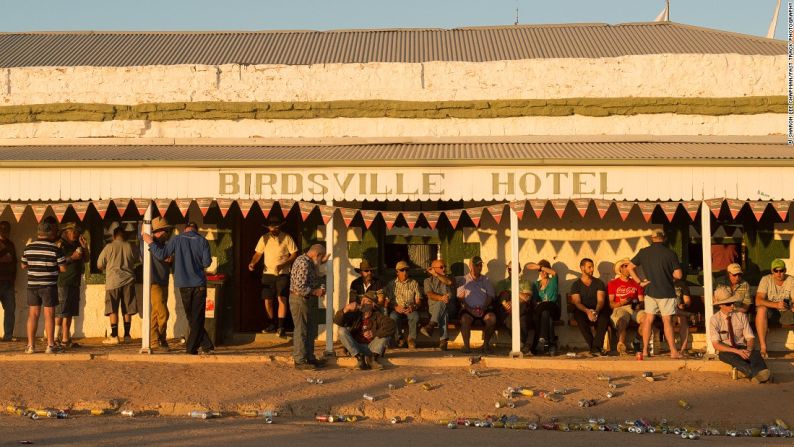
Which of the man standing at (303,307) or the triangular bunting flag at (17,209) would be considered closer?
the man standing at (303,307)

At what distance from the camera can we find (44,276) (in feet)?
41.1

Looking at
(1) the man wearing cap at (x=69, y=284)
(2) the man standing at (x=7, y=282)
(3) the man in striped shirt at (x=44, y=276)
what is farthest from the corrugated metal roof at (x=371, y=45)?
(3) the man in striped shirt at (x=44, y=276)

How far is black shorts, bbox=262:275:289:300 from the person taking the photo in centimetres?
1420

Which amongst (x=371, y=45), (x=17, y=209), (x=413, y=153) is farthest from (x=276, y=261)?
(x=371, y=45)

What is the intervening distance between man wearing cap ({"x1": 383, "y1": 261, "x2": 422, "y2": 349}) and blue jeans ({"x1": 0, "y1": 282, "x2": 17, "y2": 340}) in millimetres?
5062

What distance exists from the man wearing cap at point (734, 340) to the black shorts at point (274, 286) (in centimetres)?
552

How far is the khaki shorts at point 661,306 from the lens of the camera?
41.8 feet

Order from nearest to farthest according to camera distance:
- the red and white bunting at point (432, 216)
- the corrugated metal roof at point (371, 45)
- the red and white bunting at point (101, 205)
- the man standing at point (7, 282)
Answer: the red and white bunting at point (101, 205) < the red and white bunting at point (432, 216) < the man standing at point (7, 282) < the corrugated metal roof at point (371, 45)

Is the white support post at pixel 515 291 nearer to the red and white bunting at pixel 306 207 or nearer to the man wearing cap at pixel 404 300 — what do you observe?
the man wearing cap at pixel 404 300

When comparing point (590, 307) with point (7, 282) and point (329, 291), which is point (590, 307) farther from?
point (7, 282)

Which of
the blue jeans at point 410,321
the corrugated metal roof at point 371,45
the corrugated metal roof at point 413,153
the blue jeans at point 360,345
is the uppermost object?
the corrugated metal roof at point 371,45

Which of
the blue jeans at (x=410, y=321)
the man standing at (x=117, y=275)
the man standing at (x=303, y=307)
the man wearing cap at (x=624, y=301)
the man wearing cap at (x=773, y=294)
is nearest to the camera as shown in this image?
the man standing at (x=303, y=307)

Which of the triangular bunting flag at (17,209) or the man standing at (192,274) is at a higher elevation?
the triangular bunting flag at (17,209)

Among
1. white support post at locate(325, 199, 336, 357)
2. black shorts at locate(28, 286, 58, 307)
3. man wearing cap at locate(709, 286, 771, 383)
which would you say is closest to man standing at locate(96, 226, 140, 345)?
black shorts at locate(28, 286, 58, 307)
